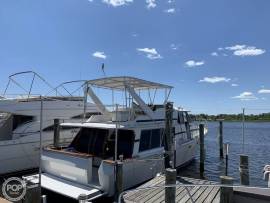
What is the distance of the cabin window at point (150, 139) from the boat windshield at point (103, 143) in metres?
0.64

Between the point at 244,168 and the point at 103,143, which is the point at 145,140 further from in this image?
the point at 244,168

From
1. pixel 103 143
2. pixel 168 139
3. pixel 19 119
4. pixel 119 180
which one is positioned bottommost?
pixel 119 180

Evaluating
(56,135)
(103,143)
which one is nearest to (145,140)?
(103,143)

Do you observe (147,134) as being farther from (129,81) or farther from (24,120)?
(24,120)

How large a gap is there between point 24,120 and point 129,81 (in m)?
6.30

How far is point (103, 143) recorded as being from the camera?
10922 millimetres

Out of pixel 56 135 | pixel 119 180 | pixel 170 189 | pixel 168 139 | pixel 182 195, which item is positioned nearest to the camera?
pixel 170 189

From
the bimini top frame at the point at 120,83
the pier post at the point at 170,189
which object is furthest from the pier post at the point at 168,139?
the pier post at the point at 170,189

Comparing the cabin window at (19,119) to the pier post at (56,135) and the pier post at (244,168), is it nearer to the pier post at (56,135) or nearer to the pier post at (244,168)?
the pier post at (56,135)

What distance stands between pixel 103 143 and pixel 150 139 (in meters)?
2.04

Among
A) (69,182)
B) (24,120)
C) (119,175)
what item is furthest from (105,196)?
(24,120)

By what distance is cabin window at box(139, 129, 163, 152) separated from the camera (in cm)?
1127

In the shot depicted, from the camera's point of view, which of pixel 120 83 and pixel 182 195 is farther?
pixel 120 83

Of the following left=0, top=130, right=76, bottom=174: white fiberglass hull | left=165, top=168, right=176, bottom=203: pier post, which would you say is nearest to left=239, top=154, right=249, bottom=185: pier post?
left=165, top=168, right=176, bottom=203: pier post
